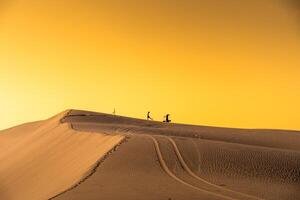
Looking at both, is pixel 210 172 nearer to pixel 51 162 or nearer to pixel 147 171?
pixel 147 171

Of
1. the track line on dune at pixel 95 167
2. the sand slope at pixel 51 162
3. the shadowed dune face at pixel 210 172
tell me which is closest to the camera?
the shadowed dune face at pixel 210 172

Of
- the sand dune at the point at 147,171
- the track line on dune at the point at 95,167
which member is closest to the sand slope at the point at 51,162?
the sand dune at the point at 147,171

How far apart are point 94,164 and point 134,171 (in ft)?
3.24

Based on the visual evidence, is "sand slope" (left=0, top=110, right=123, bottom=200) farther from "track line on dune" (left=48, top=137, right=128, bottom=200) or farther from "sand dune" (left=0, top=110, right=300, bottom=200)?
"track line on dune" (left=48, top=137, right=128, bottom=200)

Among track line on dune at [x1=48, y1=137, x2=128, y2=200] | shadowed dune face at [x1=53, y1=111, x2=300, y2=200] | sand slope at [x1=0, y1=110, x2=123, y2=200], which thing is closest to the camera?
shadowed dune face at [x1=53, y1=111, x2=300, y2=200]

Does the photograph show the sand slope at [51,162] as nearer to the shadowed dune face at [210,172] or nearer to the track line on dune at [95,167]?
the track line on dune at [95,167]

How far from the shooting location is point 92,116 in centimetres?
2514

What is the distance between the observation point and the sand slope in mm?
10172

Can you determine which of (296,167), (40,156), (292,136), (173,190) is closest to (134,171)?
(173,190)

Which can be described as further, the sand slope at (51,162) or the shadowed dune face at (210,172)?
the sand slope at (51,162)

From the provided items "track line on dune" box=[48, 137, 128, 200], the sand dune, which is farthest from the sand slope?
"track line on dune" box=[48, 137, 128, 200]

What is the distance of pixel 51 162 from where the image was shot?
13.2 meters

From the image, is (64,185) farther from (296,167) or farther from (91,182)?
(296,167)

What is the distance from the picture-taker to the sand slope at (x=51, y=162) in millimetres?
10172
